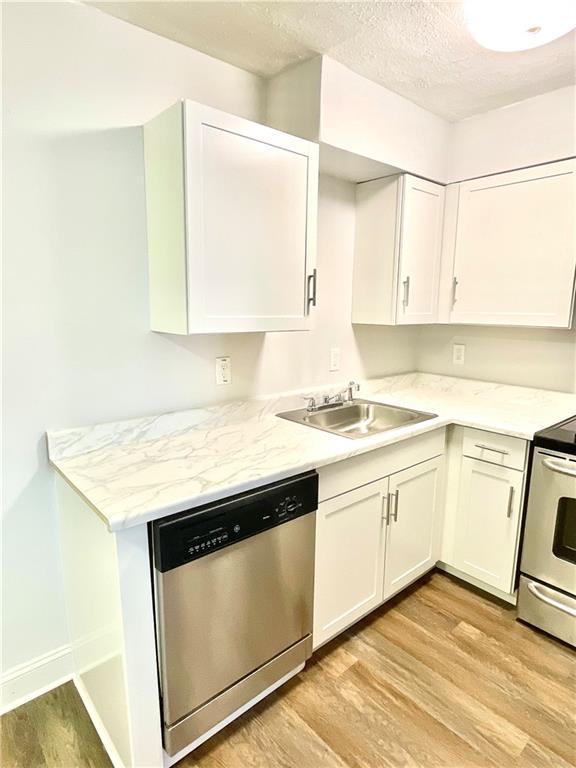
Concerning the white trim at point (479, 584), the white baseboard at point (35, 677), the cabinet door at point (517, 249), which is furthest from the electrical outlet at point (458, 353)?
the white baseboard at point (35, 677)

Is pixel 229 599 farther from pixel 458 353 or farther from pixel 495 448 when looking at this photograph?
pixel 458 353

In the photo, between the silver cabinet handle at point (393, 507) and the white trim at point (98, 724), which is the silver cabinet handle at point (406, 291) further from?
the white trim at point (98, 724)

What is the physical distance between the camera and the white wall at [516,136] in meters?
2.10

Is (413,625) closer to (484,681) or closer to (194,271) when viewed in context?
(484,681)

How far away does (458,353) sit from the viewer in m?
2.83

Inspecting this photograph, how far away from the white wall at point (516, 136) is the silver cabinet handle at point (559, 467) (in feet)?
4.76

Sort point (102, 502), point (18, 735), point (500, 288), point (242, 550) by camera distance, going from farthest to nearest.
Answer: point (500, 288) → point (18, 735) → point (242, 550) → point (102, 502)

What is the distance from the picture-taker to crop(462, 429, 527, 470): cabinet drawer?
1.98 metres

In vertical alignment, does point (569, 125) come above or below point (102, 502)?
above

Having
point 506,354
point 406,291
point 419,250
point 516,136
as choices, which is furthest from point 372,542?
point 516,136

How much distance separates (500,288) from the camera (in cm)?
238

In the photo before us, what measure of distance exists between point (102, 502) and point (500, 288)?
2189mm

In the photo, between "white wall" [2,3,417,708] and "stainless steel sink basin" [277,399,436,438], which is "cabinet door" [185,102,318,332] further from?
"stainless steel sink basin" [277,399,436,438]

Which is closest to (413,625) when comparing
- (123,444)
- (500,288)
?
(123,444)
